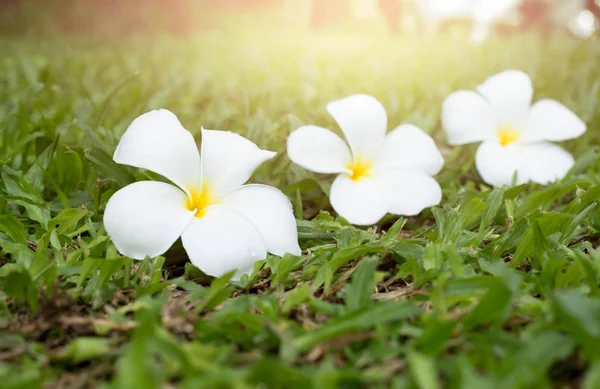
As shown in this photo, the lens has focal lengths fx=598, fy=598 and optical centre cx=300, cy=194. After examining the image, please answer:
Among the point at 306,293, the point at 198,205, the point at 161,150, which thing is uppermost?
the point at 161,150

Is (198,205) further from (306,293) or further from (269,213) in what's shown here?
(306,293)

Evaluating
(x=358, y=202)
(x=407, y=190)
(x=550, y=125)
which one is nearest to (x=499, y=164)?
(x=550, y=125)

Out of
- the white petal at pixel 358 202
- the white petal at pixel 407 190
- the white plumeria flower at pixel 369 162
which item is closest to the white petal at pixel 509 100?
the white plumeria flower at pixel 369 162

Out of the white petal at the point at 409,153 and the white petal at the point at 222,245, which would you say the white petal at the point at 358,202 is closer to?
the white petal at the point at 409,153

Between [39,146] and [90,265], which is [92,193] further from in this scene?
[39,146]

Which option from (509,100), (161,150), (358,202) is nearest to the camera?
(161,150)

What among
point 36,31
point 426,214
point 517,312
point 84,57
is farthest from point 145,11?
point 517,312
